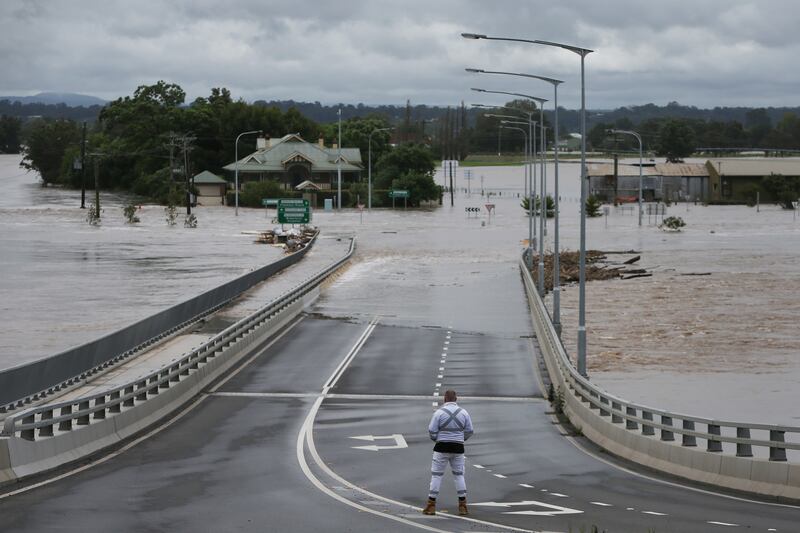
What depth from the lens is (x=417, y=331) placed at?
5512 cm

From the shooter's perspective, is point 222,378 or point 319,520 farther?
point 222,378

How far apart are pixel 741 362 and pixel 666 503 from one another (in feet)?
105

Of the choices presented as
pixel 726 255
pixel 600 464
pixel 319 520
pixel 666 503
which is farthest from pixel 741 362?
pixel 726 255

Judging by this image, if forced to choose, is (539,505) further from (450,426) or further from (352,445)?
(352,445)

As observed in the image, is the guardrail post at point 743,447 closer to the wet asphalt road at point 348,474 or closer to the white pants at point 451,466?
the wet asphalt road at point 348,474

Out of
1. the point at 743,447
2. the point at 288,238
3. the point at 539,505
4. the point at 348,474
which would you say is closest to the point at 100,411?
the point at 348,474

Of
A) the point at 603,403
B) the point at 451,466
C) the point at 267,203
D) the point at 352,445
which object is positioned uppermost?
the point at 267,203

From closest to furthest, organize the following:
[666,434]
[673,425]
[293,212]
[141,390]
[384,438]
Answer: [666,434], [384,438], [141,390], [673,425], [293,212]

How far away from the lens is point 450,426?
1798cm

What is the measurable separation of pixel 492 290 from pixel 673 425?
4341cm

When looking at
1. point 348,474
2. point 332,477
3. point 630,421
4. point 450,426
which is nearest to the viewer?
point 450,426

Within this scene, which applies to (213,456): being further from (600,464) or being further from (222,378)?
(222,378)

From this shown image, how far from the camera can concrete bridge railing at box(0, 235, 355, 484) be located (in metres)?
22.4

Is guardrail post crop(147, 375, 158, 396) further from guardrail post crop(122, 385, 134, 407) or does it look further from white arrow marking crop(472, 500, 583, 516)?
white arrow marking crop(472, 500, 583, 516)
